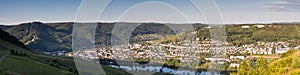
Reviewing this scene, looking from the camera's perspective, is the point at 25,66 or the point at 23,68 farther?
the point at 25,66

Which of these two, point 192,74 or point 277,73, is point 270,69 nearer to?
point 277,73

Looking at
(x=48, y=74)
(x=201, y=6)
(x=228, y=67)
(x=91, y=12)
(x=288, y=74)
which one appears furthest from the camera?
(x=228, y=67)

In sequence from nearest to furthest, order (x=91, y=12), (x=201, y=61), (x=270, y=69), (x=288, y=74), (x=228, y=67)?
(x=91, y=12) < (x=288, y=74) < (x=270, y=69) < (x=228, y=67) < (x=201, y=61)

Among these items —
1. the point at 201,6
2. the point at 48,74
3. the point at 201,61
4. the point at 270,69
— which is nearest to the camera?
the point at 201,6

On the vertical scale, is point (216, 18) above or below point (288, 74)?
above

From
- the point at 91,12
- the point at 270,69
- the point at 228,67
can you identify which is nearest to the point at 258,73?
the point at 270,69

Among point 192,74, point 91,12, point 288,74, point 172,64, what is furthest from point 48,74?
point 172,64

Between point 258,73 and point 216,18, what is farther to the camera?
point 258,73

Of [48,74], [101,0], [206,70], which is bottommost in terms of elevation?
[206,70]

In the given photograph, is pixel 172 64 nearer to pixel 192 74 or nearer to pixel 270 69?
pixel 192 74
